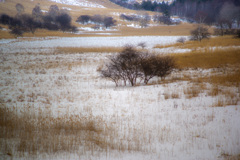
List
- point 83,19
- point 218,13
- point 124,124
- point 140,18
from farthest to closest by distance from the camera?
point 140,18 < point 83,19 < point 218,13 < point 124,124

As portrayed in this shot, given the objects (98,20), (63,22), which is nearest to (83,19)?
(98,20)

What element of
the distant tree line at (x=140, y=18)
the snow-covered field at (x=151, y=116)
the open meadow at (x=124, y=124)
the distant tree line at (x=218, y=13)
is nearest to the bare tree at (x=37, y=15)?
the distant tree line at (x=218, y=13)

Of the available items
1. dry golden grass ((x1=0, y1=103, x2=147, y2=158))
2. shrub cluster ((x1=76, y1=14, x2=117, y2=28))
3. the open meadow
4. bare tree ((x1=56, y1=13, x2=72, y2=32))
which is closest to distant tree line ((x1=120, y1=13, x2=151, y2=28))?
shrub cluster ((x1=76, y1=14, x2=117, y2=28))

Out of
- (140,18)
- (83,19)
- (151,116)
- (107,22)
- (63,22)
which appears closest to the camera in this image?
(151,116)

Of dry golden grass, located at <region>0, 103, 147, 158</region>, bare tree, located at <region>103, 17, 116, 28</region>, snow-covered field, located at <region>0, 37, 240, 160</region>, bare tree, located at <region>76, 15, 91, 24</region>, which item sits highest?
bare tree, located at <region>76, 15, 91, 24</region>

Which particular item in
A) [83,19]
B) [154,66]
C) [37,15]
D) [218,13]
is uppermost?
[83,19]

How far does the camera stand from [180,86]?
8.59m

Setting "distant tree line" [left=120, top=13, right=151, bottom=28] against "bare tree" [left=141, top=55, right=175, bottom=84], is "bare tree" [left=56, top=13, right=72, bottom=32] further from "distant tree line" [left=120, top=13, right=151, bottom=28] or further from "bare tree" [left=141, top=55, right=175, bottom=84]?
"bare tree" [left=141, top=55, right=175, bottom=84]

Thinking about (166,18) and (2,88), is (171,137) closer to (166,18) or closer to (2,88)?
(2,88)

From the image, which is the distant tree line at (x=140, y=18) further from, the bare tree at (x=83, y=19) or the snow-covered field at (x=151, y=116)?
the snow-covered field at (x=151, y=116)

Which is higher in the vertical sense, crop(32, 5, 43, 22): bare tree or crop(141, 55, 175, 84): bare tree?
crop(32, 5, 43, 22): bare tree

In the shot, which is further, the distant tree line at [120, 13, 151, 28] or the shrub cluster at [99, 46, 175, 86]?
the distant tree line at [120, 13, 151, 28]

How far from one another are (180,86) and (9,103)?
24.4ft

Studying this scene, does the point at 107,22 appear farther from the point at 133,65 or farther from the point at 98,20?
the point at 133,65
